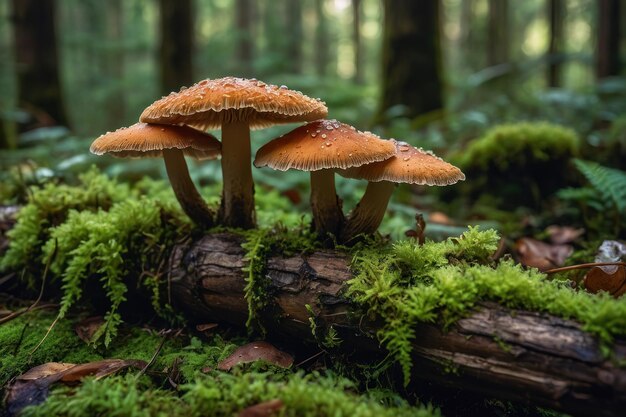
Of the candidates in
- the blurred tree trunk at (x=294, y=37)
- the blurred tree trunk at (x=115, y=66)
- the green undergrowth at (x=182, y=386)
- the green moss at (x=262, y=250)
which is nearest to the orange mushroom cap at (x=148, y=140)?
the green moss at (x=262, y=250)

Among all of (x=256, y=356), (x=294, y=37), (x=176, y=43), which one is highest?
(x=294, y=37)

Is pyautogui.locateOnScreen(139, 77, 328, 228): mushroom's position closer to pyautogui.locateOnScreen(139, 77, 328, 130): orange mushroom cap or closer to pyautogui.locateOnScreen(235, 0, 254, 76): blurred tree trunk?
Result: pyautogui.locateOnScreen(139, 77, 328, 130): orange mushroom cap

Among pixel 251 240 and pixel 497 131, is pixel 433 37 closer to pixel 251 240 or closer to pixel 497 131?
pixel 497 131

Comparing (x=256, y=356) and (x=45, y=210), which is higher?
(x=45, y=210)

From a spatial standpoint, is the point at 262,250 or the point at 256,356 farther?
the point at 262,250

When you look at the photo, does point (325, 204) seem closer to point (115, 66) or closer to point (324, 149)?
point (324, 149)

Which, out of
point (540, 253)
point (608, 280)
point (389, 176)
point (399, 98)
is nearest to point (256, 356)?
point (389, 176)

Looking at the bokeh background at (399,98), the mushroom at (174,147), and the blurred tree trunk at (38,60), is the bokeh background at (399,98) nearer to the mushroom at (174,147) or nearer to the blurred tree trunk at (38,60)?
the blurred tree trunk at (38,60)
